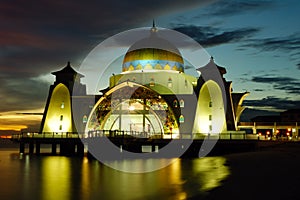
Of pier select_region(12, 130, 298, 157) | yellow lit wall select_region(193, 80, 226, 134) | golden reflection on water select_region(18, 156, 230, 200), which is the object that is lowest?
golden reflection on water select_region(18, 156, 230, 200)

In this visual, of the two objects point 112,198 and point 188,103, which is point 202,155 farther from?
point 112,198

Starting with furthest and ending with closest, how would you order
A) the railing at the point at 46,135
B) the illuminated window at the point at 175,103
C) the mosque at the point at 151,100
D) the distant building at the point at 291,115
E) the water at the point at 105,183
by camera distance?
the distant building at the point at 291,115
the illuminated window at the point at 175,103
the mosque at the point at 151,100
the railing at the point at 46,135
the water at the point at 105,183

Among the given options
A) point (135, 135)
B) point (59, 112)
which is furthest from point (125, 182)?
point (59, 112)

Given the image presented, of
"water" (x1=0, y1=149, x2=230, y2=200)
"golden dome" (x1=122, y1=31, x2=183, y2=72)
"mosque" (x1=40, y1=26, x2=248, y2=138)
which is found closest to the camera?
"water" (x1=0, y1=149, x2=230, y2=200)

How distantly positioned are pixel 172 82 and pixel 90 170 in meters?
20.2

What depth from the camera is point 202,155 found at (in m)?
33.4

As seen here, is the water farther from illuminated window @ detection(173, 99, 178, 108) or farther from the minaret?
the minaret

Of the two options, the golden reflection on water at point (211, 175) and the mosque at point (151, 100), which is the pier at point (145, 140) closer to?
the mosque at point (151, 100)

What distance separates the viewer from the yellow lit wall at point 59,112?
137 ft

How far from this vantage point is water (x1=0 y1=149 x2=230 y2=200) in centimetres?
1611

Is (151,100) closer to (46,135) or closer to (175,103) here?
(175,103)

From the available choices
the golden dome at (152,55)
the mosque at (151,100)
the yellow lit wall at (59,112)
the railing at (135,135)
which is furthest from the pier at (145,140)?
the golden dome at (152,55)

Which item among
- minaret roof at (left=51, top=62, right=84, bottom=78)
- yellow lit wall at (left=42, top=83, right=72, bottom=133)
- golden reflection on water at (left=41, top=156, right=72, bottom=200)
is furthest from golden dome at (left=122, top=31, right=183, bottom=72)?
golden reflection on water at (left=41, top=156, right=72, bottom=200)

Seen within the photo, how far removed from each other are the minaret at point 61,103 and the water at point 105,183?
15.9m
